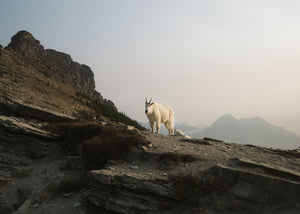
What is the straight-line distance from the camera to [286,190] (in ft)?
16.8

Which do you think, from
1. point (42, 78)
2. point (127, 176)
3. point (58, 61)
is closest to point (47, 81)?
point (42, 78)

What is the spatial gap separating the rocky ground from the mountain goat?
19.5ft

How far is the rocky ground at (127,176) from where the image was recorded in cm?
540

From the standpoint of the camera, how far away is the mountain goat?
51.9 ft

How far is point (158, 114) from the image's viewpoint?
16.6 m

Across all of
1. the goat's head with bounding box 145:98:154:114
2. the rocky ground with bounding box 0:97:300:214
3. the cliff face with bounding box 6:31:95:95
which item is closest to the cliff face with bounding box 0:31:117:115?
the cliff face with bounding box 6:31:95:95

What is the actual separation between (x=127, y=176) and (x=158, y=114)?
10518 millimetres

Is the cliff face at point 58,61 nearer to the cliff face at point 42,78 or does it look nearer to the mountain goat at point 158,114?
the cliff face at point 42,78

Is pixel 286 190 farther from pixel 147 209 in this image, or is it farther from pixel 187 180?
pixel 147 209

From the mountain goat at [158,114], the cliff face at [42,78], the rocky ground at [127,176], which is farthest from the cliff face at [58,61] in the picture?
the rocky ground at [127,176]

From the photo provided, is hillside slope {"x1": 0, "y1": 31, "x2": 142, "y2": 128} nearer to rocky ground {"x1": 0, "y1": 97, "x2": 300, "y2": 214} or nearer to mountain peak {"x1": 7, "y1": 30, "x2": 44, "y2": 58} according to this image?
mountain peak {"x1": 7, "y1": 30, "x2": 44, "y2": 58}

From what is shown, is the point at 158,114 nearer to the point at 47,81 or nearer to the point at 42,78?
the point at 47,81

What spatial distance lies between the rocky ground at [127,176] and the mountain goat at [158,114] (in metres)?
5.95

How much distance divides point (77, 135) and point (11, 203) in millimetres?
4521
